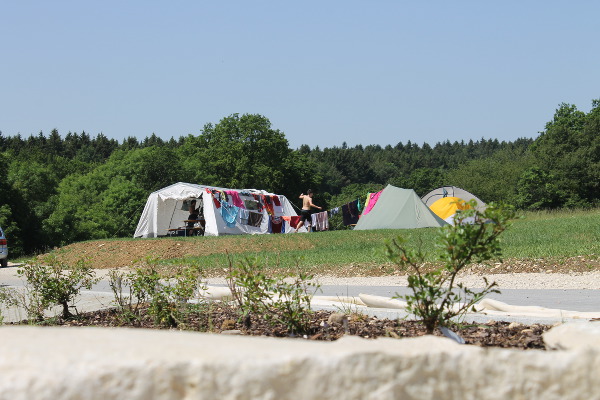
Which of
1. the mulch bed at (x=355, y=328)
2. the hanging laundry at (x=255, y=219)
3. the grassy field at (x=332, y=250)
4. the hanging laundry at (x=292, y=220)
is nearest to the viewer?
the mulch bed at (x=355, y=328)

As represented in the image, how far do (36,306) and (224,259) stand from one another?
9.08 meters

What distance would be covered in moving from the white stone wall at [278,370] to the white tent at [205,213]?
25.6 meters

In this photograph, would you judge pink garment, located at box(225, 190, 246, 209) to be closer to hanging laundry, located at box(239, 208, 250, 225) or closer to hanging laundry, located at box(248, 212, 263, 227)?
hanging laundry, located at box(239, 208, 250, 225)

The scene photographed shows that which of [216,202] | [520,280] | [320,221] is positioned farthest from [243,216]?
[520,280]

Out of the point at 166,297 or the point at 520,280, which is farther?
the point at 520,280

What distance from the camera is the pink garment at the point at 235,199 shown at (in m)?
29.1

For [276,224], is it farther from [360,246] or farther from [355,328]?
[355,328]

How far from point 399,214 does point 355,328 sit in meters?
21.8

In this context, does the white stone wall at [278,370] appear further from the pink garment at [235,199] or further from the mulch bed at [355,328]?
the pink garment at [235,199]

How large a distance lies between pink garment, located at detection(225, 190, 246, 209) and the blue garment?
0.28 m

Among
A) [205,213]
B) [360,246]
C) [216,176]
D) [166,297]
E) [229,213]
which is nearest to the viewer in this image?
[166,297]

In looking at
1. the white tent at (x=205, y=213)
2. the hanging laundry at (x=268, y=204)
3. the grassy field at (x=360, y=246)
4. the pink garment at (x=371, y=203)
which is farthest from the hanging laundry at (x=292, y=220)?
the grassy field at (x=360, y=246)

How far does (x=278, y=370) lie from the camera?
2023 millimetres

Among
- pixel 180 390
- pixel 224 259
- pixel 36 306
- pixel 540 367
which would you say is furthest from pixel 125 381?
pixel 224 259
